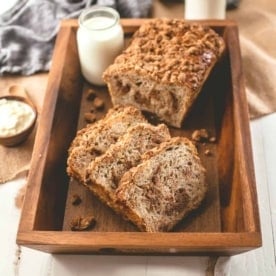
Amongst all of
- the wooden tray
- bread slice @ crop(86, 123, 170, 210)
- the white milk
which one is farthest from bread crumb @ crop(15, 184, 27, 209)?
the white milk

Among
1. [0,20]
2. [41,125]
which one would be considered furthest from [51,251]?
[0,20]

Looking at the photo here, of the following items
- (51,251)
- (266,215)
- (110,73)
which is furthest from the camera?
(110,73)

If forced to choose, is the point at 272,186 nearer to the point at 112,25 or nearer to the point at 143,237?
the point at 143,237

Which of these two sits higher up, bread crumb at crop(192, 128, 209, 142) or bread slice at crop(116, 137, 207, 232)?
bread crumb at crop(192, 128, 209, 142)

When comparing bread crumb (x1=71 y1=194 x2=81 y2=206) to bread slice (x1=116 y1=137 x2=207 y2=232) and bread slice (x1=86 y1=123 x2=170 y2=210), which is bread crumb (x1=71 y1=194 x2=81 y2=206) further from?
bread slice (x1=116 y1=137 x2=207 y2=232)

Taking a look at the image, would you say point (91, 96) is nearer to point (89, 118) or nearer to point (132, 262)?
point (89, 118)

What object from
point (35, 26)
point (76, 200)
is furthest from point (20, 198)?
point (35, 26)
